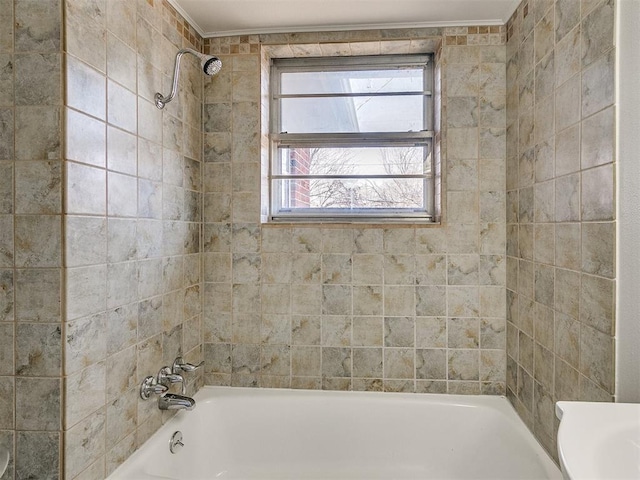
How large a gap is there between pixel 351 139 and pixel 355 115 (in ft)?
0.49

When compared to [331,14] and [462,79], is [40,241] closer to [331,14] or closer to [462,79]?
[331,14]

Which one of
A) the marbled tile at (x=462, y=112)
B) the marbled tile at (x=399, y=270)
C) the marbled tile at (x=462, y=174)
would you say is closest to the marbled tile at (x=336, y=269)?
Answer: the marbled tile at (x=399, y=270)

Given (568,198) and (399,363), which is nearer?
(568,198)

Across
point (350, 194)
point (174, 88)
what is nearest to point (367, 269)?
point (350, 194)

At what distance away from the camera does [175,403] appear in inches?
62.4

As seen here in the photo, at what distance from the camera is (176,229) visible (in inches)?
68.6

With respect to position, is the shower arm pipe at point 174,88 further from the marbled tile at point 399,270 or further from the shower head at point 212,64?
the marbled tile at point 399,270

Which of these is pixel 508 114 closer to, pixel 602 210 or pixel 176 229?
pixel 602 210

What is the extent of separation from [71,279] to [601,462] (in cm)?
136

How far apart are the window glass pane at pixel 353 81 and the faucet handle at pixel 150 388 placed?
1.64 m

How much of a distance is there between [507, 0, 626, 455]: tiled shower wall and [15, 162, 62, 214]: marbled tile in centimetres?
154

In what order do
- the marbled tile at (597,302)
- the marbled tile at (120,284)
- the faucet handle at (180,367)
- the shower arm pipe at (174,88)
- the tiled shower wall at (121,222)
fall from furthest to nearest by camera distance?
the faucet handle at (180,367)
the shower arm pipe at (174,88)
the marbled tile at (120,284)
the tiled shower wall at (121,222)
the marbled tile at (597,302)

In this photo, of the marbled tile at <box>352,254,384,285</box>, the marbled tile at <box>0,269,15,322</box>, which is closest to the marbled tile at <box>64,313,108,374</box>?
the marbled tile at <box>0,269,15,322</box>

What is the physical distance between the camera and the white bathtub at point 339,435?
1750mm
